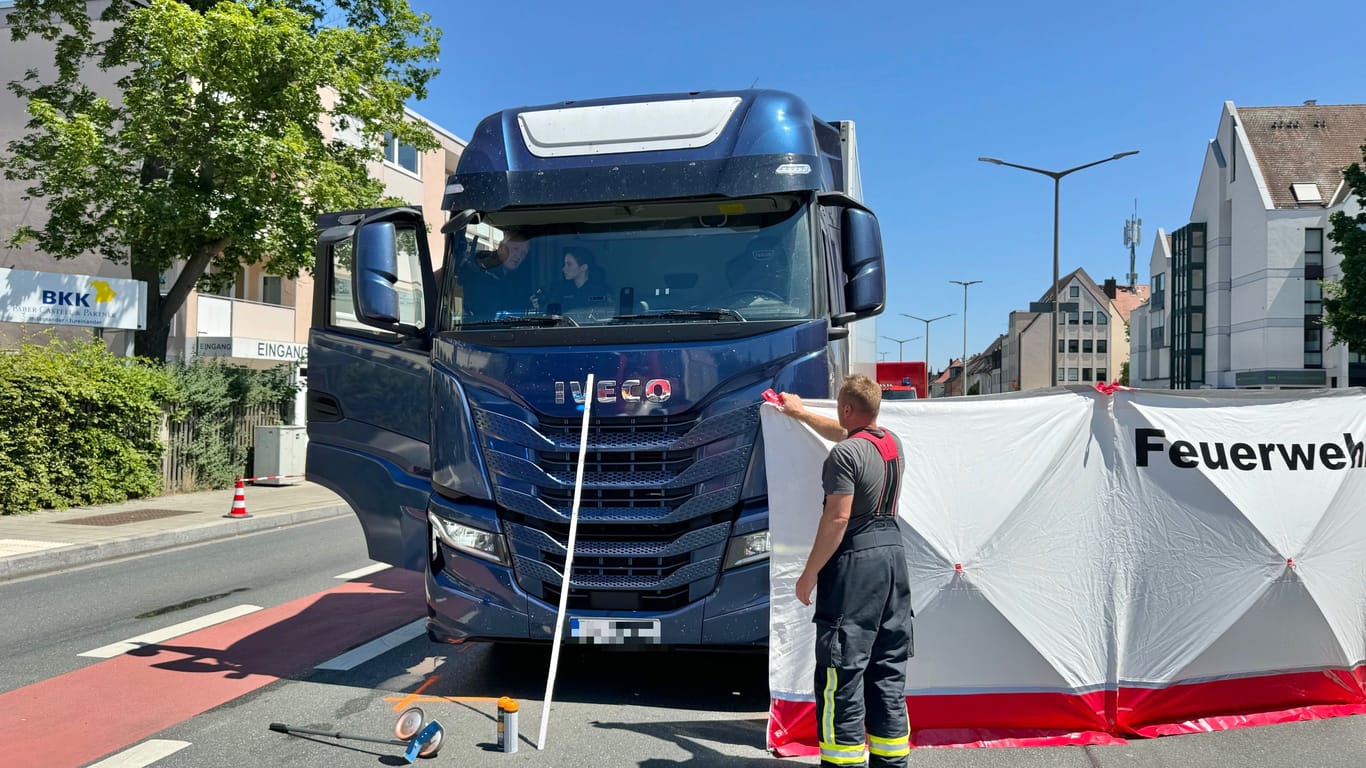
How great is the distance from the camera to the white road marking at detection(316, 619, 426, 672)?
6.49 meters

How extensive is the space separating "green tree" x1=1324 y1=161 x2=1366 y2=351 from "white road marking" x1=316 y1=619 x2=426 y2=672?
84.3 ft

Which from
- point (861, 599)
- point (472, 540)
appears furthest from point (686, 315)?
point (861, 599)

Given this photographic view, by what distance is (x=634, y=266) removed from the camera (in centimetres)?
A: 573

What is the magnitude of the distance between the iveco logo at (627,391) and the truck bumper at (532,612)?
36.5 inches

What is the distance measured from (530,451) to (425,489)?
40.4 inches

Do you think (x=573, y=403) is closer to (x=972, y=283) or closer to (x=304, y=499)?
(x=304, y=499)

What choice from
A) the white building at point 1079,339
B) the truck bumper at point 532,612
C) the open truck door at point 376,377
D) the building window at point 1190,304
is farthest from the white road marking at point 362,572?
the white building at point 1079,339

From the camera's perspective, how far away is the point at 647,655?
675 centimetres

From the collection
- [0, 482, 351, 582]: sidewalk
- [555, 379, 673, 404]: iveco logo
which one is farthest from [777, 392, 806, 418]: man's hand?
[0, 482, 351, 582]: sidewalk

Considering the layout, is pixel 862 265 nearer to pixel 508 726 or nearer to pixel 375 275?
pixel 375 275

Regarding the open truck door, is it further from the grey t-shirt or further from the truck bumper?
the grey t-shirt

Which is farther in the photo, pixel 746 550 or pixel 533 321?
pixel 533 321

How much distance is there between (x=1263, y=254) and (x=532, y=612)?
201ft

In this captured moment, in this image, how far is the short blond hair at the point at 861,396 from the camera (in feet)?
13.9
